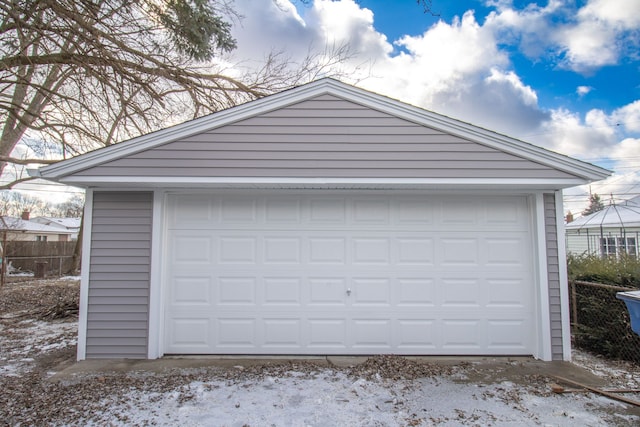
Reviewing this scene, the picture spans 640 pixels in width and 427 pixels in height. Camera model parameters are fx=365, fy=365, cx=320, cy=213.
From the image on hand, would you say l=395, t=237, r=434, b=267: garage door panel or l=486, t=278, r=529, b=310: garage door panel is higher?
l=395, t=237, r=434, b=267: garage door panel

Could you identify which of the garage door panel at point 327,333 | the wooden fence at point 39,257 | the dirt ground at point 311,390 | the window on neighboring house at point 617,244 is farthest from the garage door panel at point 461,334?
the wooden fence at point 39,257

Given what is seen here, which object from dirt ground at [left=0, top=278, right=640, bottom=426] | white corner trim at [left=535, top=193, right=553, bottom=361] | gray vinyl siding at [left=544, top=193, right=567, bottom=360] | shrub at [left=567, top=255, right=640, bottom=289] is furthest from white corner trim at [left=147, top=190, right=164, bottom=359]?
shrub at [left=567, top=255, right=640, bottom=289]

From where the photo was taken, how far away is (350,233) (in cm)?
518

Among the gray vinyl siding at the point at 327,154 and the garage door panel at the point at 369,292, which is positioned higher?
the gray vinyl siding at the point at 327,154

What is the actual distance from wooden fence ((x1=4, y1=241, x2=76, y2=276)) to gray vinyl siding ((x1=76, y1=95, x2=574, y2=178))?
14804mm

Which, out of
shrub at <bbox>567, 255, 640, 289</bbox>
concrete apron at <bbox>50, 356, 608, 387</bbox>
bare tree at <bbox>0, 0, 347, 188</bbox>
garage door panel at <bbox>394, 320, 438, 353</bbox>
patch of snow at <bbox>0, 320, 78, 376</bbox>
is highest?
bare tree at <bbox>0, 0, 347, 188</bbox>

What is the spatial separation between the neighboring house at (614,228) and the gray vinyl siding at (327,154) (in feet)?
39.3

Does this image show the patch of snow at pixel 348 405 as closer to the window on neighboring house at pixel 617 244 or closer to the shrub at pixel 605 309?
the shrub at pixel 605 309

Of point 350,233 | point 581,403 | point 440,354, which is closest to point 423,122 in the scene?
point 350,233

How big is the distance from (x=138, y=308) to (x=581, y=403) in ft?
17.2

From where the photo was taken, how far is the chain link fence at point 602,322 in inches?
189

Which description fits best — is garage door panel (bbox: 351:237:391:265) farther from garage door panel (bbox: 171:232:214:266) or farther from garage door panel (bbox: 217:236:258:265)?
garage door panel (bbox: 171:232:214:266)

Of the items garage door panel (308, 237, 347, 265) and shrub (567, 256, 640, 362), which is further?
garage door panel (308, 237, 347, 265)

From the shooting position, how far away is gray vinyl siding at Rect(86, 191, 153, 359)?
4.91 m
